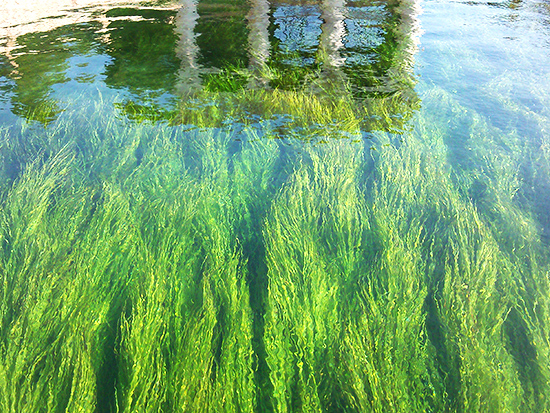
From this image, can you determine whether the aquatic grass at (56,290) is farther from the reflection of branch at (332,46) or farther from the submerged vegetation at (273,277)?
the reflection of branch at (332,46)

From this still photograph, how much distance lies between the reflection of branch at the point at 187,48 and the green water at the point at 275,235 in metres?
0.04

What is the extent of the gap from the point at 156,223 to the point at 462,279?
1.57m

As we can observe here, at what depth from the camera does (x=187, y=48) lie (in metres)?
4.45

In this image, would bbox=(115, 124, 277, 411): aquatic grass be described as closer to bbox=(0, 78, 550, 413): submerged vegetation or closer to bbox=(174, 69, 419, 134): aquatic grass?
bbox=(0, 78, 550, 413): submerged vegetation

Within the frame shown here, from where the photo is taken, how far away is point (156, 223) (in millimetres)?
2018

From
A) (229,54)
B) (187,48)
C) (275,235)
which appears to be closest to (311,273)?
(275,235)

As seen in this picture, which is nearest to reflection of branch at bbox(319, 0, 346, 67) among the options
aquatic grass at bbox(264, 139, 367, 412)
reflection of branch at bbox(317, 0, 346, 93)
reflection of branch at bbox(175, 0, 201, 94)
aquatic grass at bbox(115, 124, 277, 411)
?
reflection of branch at bbox(317, 0, 346, 93)

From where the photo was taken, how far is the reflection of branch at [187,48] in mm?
3605

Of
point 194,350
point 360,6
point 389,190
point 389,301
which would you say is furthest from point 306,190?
point 360,6

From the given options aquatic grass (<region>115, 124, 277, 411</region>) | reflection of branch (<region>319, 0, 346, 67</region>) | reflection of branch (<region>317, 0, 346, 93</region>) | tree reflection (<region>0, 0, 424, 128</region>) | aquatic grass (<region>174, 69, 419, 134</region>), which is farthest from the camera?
reflection of branch (<region>319, 0, 346, 67</region>)

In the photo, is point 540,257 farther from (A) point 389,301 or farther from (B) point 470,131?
(B) point 470,131

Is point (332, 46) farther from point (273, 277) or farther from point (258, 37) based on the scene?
point (273, 277)

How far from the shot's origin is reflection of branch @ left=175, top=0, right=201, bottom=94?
142 inches

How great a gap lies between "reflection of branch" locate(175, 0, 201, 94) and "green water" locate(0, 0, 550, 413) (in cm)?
4
